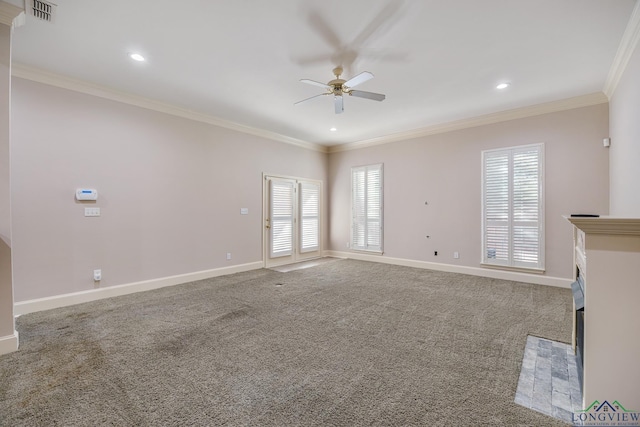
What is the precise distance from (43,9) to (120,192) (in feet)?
7.60

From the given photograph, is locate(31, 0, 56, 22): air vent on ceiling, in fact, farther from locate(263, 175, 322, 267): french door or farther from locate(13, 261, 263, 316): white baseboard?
locate(263, 175, 322, 267): french door

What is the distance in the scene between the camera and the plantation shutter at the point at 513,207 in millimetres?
4578

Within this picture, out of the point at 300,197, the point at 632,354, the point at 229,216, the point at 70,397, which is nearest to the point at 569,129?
the point at 632,354

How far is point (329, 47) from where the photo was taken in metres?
2.92

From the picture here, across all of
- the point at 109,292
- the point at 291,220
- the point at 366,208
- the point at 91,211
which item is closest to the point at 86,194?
the point at 91,211

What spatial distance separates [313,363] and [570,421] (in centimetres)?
164

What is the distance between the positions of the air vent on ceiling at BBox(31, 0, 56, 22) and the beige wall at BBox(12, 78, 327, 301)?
4.95 feet

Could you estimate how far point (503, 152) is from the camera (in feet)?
16.0

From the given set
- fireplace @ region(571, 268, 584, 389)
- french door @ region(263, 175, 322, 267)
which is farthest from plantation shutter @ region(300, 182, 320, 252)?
fireplace @ region(571, 268, 584, 389)

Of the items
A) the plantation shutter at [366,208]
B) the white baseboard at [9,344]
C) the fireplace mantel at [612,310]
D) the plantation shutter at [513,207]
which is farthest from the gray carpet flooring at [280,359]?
the plantation shutter at [366,208]

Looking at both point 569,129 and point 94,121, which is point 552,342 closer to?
point 569,129

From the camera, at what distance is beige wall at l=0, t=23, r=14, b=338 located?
2.33m

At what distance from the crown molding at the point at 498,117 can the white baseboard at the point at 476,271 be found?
2.71 m

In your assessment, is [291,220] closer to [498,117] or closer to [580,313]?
[498,117]
